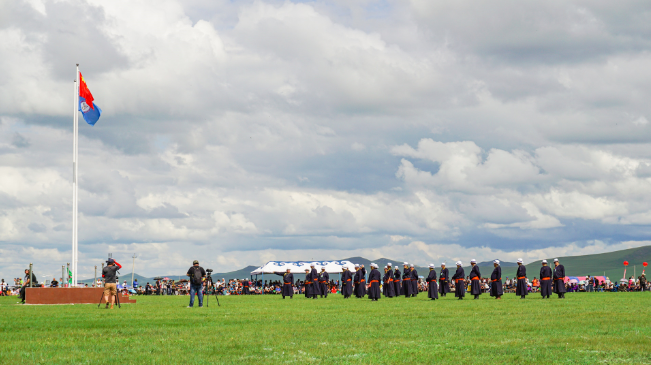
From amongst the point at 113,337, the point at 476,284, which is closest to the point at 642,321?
the point at 113,337

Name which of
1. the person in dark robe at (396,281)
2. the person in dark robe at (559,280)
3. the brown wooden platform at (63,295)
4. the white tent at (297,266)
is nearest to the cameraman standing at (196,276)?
the brown wooden platform at (63,295)

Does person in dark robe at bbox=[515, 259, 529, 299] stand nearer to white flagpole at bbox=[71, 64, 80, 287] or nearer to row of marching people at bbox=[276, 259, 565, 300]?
row of marching people at bbox=[276, 259, 565, 300]

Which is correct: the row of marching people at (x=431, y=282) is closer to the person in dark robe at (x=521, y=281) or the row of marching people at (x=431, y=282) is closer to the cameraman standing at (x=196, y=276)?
the person in dark robe at (x=521, y=281)

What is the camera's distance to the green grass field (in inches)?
376

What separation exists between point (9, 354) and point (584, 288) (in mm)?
59556

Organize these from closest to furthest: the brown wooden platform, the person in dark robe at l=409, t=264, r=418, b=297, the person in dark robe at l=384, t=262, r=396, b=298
A: the brown wooden platform → the person in dark robe at l=409, t=264, r=418, b=297 → the person in dark robe at l=384, t=262, r=396, b=298

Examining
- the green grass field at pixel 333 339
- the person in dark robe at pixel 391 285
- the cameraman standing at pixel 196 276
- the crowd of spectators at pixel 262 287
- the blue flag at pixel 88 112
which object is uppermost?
the blue flag at pixel 88 112

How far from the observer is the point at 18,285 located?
57406mm

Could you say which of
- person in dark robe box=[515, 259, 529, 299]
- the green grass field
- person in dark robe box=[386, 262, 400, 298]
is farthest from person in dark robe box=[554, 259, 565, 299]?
the green grass field

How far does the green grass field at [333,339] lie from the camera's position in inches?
376

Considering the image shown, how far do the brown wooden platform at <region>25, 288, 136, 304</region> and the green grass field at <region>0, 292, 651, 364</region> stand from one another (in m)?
11.0

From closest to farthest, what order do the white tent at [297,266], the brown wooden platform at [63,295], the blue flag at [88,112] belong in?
1. the brown wooden platform at [63,295]
2. the blue flag at [88,112]
3. the white tent at [297,266]

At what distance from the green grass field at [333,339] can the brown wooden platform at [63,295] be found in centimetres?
1104

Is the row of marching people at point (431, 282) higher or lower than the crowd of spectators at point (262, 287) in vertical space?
higher
